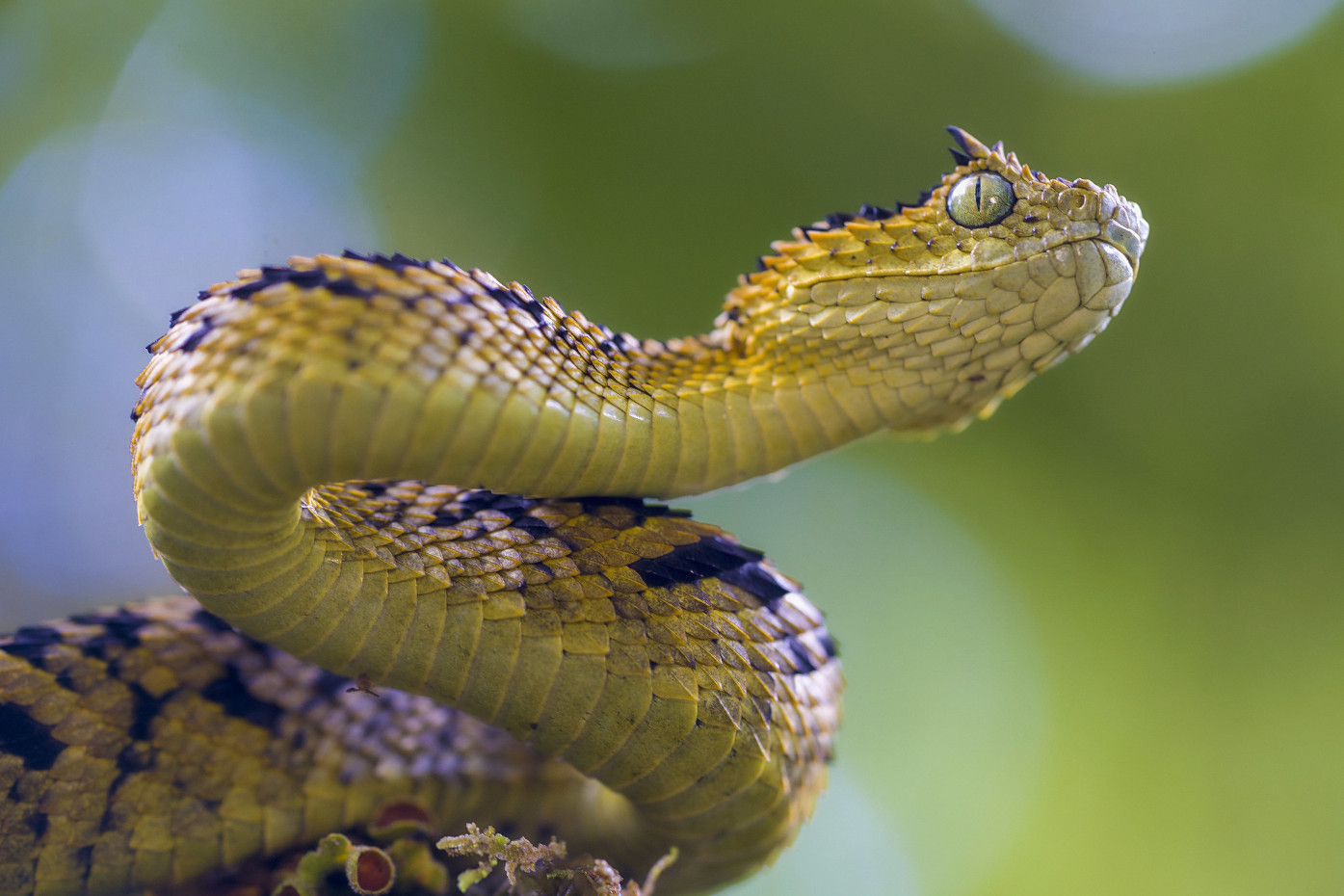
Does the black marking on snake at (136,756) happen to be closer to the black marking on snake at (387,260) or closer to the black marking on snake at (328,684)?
the black marking on snake at (328,684)

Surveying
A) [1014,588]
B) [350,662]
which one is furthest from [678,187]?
[350,662]

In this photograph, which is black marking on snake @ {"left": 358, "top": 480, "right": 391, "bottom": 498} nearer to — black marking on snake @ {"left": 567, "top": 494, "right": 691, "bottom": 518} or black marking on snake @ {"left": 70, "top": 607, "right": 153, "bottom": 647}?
black marking on snake @ {"left": 567, "top": 494, "right": 691, "bottom": 518}

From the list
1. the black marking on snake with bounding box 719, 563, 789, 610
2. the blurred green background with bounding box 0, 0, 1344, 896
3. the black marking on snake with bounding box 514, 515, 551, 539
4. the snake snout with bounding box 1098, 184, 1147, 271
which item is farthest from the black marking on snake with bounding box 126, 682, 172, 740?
the blurred green background with bounding box 0, 0, 1344, 896

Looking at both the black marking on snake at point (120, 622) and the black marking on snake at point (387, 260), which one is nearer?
the black marking on snake at point (387, 260)

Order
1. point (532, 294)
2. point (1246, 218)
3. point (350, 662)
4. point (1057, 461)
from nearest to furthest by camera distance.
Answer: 1. point (350, 662)
2. point (532, 294)
3. point (1246, 218)
4. point (1057, 461)

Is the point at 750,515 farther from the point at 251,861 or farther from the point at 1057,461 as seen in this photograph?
the point at 251,861

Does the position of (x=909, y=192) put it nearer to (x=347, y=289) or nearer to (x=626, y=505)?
(x=626, y=505)

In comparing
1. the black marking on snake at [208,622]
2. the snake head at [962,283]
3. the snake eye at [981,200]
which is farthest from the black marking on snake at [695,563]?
the black marking on snake at [208,622]
